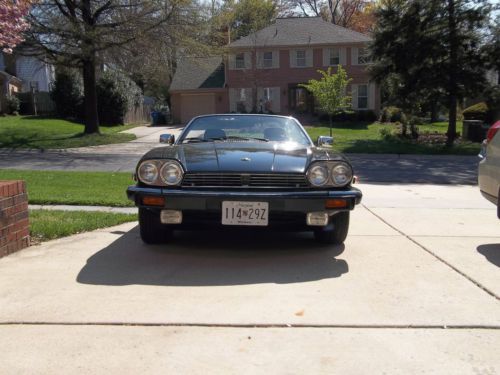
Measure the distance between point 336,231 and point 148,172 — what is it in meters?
1.91

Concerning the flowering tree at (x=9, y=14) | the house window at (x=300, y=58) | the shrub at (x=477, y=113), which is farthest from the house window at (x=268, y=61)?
the flowering tree at (x=9, y=14)

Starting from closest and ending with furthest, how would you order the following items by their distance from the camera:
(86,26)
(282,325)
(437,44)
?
1. (282,325)
2. (86,26)
3. (437,44)

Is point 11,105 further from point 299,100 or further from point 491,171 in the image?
point 491,171

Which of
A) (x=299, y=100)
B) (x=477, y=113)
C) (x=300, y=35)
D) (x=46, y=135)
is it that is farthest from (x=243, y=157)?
(x=300, y=35)

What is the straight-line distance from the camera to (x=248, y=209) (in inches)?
181

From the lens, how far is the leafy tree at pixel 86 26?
1966cm

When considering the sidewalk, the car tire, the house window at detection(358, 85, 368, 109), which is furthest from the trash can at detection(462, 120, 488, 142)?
the car tire

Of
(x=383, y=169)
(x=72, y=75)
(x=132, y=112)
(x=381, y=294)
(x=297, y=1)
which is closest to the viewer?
(x=381, y=294)

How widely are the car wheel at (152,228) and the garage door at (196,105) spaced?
3507 centimetres

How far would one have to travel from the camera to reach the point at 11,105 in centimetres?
3181

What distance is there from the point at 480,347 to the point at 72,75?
100 feet

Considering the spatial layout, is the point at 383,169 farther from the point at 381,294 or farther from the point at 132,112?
the point at 132,112

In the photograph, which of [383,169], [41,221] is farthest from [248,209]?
[383,169]

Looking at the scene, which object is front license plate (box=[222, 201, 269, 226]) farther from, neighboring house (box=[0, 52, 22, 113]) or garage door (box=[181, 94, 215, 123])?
garage door (box=[181, 94, 215, 123])
